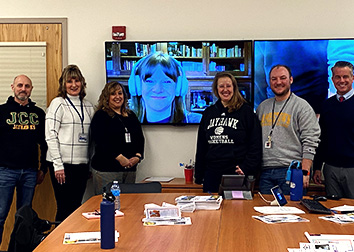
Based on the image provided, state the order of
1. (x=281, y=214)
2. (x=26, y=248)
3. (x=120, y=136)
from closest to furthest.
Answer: (x=26, y=248) < (x=281, y=214) < (x=120, y=136)

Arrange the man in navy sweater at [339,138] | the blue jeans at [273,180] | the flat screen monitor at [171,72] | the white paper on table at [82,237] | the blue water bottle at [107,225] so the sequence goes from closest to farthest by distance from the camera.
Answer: the blue water bottle at [107,225] → the white paper on table at [82,237] → the blue jeans at [273,180] → the man in navy sweater at [339,138] → the flat screen monitor at [171,72]

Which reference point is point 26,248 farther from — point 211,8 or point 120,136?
point 211,8

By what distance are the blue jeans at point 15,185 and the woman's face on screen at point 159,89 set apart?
54.1 inches

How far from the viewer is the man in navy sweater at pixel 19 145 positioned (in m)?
4.53

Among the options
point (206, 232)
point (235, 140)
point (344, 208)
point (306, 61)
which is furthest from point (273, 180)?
point (206, 232)

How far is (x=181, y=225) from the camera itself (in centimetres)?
272

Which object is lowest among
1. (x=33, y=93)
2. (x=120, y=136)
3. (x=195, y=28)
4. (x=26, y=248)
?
(x=26, y=248)

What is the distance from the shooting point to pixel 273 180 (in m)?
4.00

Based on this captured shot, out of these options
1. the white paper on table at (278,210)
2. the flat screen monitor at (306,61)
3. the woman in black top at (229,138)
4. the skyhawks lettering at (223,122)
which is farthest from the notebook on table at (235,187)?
the flat screen monitor at (306,61)

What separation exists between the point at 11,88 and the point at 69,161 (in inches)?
44.9

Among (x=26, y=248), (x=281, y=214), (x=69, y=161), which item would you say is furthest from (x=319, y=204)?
→ (x=69, y=161)

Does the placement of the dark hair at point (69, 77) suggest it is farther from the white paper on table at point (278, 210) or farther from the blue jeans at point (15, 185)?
the white paper on table at point (278, 210)

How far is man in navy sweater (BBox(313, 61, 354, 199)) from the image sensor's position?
4.11 m

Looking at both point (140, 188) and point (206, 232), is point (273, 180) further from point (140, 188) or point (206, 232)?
point (206, 232)
